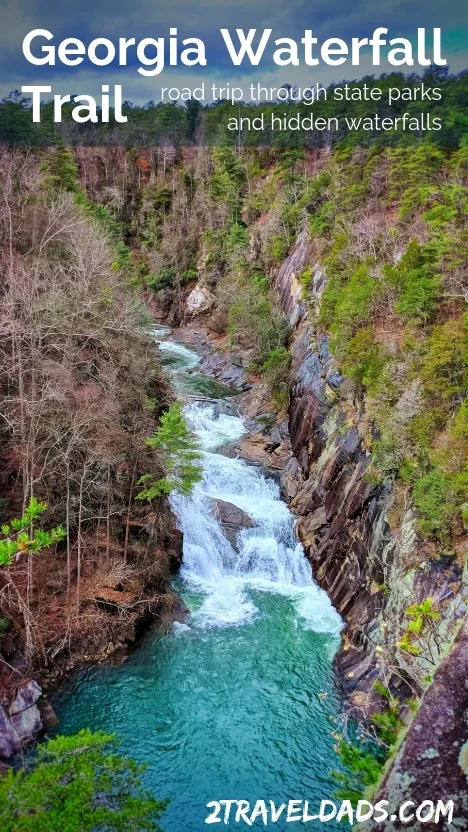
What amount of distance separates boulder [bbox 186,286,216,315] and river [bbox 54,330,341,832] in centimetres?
3531

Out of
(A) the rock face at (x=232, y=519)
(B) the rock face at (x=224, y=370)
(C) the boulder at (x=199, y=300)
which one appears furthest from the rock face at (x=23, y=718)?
(C) the boulder at (x=199, y=300)

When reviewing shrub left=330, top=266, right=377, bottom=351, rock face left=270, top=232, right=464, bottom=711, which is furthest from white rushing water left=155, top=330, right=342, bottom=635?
shrub left=330, top=266, right=377, bottom=351

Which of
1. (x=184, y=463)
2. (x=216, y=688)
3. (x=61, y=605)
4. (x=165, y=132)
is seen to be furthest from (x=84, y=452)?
(x=165, y=132)

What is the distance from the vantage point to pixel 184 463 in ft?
71.4

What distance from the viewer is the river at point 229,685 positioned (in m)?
14.7

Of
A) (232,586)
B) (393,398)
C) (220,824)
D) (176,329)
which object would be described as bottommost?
(220,824)

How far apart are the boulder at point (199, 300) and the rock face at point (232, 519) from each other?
117ft

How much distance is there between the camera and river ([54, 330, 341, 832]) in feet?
48.3

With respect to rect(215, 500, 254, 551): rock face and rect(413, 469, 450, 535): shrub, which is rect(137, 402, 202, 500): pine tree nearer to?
rect(215, 500, 254, 551): rock face

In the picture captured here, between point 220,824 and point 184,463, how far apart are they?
1182 cm

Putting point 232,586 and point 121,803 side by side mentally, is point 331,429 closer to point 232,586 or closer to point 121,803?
point 232,586

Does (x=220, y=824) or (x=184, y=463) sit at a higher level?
(x=184, y=463)

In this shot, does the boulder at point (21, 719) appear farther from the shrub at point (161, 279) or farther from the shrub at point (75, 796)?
the shrub at point (161, 279)

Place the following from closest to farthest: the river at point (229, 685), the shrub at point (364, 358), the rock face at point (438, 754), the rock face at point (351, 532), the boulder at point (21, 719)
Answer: the rock face at point (438, 754), the river at point (229, 685), the boulder at point (21, 719), the rock face at point (351, 532), the shrub at point (364, 358)
